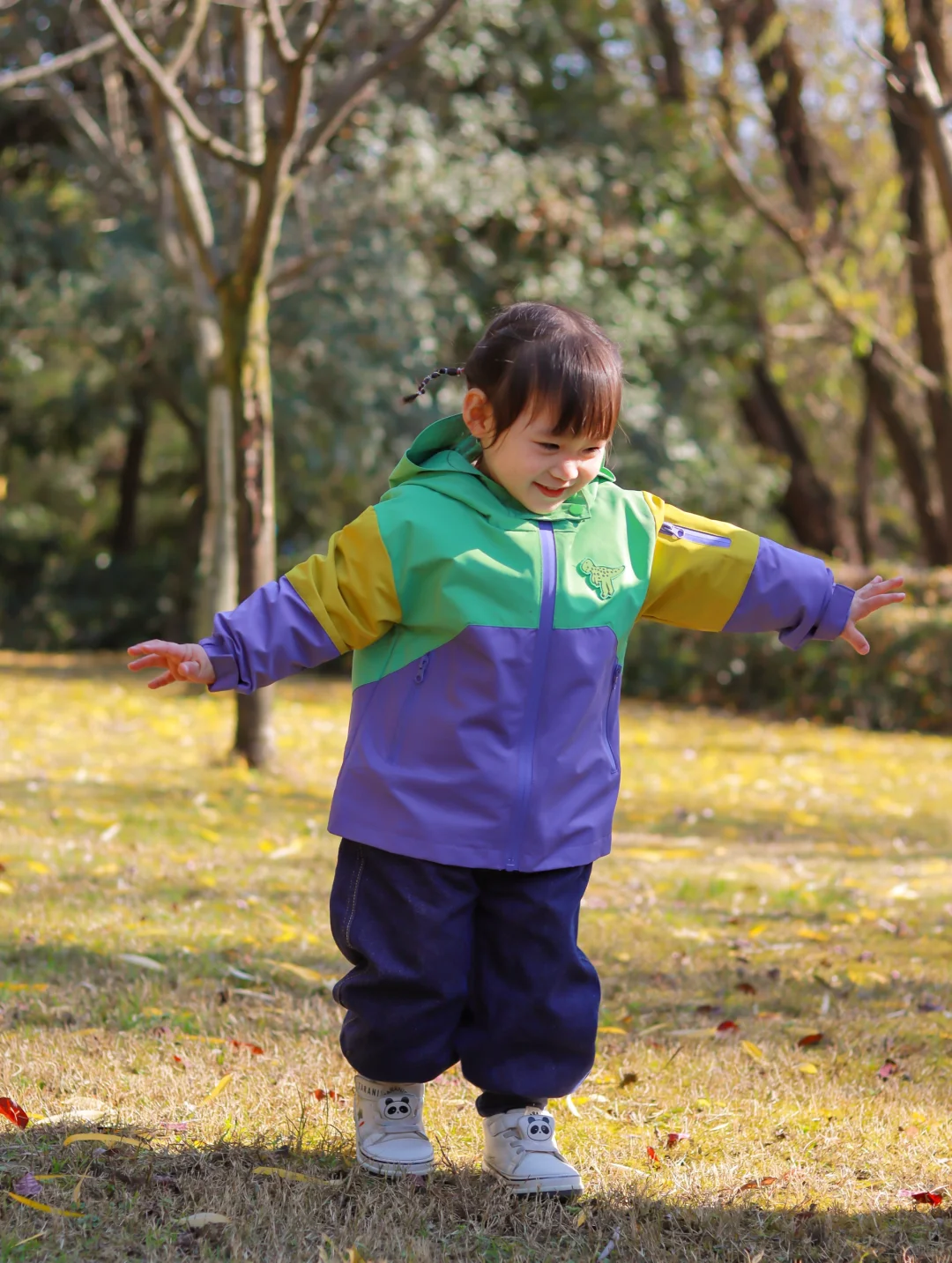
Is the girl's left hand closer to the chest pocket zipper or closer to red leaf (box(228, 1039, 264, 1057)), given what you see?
the chest pocket zipper

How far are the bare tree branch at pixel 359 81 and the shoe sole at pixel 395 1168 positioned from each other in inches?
221

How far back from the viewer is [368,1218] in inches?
102

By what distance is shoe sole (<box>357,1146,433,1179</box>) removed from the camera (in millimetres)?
2771

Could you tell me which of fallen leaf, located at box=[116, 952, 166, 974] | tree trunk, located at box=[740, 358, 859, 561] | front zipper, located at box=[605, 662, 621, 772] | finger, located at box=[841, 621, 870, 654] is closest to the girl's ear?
front zipper, located at box=[605, 662, 621, 772]

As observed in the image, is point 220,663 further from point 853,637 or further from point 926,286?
point 926,286

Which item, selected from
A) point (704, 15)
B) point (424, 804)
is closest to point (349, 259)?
point (704, 15)

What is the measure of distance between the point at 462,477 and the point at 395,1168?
1369mm

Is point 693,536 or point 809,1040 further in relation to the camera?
point 809,1040

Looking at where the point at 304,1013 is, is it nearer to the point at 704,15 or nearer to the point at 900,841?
the point at 900,841

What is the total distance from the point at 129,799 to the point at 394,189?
820 centimetres

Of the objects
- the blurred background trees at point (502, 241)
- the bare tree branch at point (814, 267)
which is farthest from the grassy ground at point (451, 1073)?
the bare tree branch at point (814, 267)

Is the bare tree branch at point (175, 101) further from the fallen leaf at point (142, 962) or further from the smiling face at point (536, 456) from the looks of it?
the smiling face at point (536, 456)

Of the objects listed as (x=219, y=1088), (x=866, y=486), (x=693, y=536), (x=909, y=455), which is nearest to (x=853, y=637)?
(x=693, y=536)

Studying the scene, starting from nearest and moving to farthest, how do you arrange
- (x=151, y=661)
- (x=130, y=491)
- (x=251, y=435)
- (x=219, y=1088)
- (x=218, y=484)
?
1. (x=151, y=661)
2. (x=219, y=1088)
3. (x=251, y=435)
4. (x=218, y=484)
5. (x=130, y=491)
